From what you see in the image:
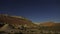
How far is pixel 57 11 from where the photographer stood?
18.0 feet

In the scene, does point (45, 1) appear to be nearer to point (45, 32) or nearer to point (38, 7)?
point (38, 7)

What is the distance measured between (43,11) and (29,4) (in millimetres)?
554

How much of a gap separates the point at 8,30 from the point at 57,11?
1.84 meters

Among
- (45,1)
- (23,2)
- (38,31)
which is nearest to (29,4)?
(23,2)

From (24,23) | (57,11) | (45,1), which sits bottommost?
(24,23)

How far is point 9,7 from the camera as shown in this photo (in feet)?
18.4

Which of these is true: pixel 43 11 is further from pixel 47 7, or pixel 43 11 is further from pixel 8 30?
pixel 8 30

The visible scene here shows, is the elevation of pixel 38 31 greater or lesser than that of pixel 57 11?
lesser

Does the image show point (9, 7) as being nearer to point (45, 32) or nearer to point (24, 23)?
point (24, 23)

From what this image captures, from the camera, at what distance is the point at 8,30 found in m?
5.49

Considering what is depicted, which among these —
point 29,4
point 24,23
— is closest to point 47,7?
point 29,4

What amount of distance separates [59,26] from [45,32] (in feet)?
1.74

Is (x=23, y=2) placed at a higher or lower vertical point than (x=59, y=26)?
higher

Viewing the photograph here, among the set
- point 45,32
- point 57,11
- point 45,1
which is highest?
point 45,1
